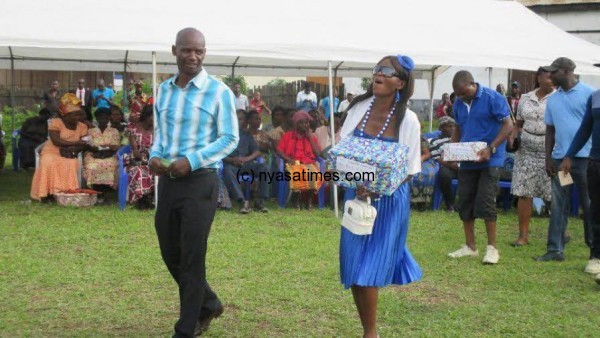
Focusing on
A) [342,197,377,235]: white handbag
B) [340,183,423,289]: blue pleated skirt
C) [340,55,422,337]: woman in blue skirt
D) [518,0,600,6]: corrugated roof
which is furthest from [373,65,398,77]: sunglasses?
[518,0,600,6]: corrugated roof

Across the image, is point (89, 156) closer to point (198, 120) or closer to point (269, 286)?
point (269, 286)

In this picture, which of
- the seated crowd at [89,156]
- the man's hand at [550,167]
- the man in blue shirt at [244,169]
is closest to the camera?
the man's hand at [550,167]

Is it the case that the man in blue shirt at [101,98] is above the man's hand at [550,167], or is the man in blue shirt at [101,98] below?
above

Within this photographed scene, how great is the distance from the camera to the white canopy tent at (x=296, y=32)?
31.3 ft

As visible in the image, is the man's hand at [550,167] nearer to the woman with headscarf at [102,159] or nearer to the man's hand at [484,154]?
the man's hand at [484,154]

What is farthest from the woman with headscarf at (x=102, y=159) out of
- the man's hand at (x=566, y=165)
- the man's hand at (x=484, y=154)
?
the man's hand at (x=566, y=165)

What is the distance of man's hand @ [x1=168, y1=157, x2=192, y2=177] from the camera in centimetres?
430

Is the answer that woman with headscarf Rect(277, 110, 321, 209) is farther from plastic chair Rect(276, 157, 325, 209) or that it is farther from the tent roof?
the tent roof

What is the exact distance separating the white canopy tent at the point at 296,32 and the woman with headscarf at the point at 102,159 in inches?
66.0

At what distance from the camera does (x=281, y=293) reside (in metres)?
5.99

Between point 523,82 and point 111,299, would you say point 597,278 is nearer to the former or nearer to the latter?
point 111,299

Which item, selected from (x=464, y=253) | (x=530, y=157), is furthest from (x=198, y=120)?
(x=530, y=157)

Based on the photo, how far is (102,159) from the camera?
1086 centimetres

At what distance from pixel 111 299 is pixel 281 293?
1.25 metres
